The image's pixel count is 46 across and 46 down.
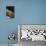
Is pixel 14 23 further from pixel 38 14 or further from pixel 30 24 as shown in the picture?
pixel 38 14

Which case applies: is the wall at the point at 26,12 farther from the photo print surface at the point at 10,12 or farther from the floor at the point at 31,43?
the floor at the point at 31,43

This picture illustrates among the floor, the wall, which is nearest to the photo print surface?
the wall

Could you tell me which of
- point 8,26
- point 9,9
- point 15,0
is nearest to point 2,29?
point 8,26

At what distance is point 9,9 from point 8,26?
0.41 meters

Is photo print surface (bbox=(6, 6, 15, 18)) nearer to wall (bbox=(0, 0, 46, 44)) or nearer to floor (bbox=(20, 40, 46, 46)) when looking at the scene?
wall (bbox=(0, 0, 46, 44))

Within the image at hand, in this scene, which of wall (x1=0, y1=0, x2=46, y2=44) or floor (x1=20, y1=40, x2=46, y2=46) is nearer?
floor (x1=20, y1=40, x2=46, y2=46)

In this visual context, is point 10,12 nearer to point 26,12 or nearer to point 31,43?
point 26,12

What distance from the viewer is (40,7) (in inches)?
128

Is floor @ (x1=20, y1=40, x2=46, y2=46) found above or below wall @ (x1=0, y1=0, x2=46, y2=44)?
below

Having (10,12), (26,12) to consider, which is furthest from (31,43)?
(10,12)

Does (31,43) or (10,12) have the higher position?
(10,12)

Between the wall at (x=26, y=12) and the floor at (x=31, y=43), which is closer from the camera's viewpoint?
the floor at (x=31, y=43)

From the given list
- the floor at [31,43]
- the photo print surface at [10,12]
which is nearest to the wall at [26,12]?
the photo print surface at [10,12]

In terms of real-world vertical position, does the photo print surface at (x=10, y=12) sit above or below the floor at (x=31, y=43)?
above
